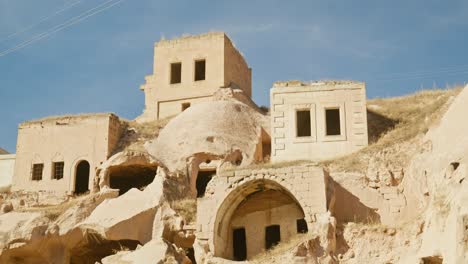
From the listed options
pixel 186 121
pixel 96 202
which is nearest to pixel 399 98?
pixel 186 121

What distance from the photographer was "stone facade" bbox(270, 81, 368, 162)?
3256cm

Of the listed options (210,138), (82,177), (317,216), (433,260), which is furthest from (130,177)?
(433,260)

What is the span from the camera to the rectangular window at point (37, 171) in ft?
120

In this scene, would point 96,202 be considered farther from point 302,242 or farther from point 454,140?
point 454,140

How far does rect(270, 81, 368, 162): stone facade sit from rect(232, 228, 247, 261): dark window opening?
13.4 feet

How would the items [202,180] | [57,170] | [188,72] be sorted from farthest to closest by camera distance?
[188,72]
[57,170]
[202,180]

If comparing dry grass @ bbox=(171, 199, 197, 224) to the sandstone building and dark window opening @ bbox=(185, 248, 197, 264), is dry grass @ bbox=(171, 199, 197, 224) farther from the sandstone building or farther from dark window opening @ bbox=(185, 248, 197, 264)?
the sandstone building

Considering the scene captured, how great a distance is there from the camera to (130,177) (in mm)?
35969

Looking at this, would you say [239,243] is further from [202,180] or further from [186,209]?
[202,180]

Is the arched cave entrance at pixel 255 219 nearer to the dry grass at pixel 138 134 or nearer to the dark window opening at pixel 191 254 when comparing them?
the dark window opening at pixel 191 254

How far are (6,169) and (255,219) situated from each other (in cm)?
1515

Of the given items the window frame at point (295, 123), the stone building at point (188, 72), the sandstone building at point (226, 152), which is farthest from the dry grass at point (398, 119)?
the stone building at point (188, 72)

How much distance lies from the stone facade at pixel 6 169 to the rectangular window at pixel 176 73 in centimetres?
874

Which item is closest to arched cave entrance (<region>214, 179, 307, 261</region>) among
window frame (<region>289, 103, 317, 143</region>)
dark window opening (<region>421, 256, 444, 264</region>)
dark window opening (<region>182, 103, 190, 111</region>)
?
window frame (<region>289, 103, 317, 143</region>)
